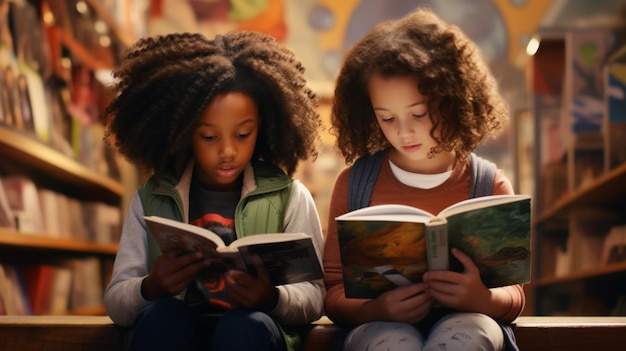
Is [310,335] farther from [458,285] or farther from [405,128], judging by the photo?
[405,128]

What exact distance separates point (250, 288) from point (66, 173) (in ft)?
5.81

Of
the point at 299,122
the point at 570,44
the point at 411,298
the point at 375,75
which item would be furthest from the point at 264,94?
the point at 570,44

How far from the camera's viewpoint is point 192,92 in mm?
1451

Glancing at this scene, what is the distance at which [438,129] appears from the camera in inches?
57.1

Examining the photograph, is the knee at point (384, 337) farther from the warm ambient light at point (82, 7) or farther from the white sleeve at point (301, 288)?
the warm ambient light at point (82, 7)

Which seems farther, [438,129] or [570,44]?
[570,44]

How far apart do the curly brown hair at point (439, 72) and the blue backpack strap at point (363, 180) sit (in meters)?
0.13

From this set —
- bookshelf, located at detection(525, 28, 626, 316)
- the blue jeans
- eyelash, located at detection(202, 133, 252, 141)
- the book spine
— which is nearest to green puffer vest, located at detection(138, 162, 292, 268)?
eyelash, located at detection(202, 133, 252, 141)

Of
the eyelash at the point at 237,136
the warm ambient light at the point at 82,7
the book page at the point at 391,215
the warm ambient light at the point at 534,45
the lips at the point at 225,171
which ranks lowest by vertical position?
the book page at the point at 391,215

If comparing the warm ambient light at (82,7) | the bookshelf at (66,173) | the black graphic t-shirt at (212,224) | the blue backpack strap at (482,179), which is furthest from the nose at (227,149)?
the warm ambient light at (82,7)

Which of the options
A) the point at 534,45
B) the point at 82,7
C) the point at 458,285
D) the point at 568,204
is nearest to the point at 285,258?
the point at 458,285

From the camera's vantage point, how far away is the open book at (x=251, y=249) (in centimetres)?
122

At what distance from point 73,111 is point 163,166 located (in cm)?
159

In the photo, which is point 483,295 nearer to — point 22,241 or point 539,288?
point 22,241
